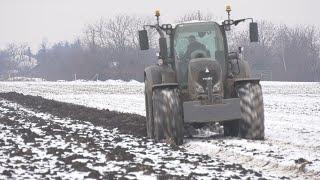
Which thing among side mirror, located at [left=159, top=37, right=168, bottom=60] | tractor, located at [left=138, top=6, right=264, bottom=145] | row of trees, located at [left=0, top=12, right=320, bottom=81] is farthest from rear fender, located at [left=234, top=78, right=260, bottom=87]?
row of trees, located at [left=0, top=12, right=320, bottom=81]

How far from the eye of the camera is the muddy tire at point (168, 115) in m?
9.92

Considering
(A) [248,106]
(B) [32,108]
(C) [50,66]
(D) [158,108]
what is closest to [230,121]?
(A) [248,106]

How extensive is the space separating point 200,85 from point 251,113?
3.58 feet

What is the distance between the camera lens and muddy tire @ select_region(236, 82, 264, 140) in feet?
33.0

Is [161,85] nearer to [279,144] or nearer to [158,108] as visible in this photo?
[158,108]

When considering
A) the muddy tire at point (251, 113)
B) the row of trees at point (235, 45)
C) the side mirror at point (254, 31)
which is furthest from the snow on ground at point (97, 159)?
the row of trees at point (235, 45)

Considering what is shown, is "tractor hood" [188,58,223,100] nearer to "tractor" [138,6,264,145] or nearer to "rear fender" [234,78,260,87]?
"tractor" [138,6,264,145]

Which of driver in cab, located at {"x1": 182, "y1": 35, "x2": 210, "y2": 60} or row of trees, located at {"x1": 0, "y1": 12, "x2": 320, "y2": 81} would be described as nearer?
driver in cab, located at {"x1": 182, "y1": 35, "x2": 210, "y2": 60}

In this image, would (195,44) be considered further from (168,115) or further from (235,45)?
(235,45)

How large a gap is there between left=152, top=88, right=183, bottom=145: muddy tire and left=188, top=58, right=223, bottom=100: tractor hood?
0.39 m

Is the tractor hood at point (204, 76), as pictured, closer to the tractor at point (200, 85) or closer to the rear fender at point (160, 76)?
the tractor at point (200, 85)

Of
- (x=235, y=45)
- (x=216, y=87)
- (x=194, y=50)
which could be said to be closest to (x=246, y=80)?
(x=216, y=87)

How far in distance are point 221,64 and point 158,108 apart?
1759mm

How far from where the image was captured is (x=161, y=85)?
10.1 meters
